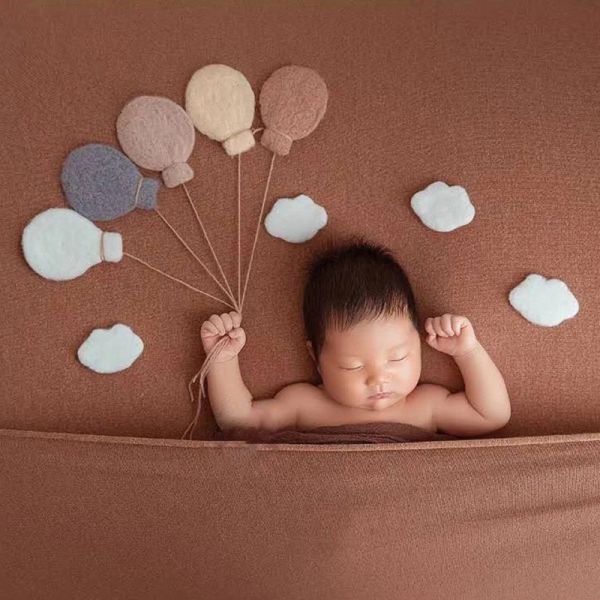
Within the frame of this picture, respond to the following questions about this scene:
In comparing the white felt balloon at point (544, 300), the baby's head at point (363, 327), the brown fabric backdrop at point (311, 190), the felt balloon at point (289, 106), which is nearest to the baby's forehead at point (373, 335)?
the baby's head at point (363, 327)

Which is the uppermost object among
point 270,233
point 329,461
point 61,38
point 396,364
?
point 61,38

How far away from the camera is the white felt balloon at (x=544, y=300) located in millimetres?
1220

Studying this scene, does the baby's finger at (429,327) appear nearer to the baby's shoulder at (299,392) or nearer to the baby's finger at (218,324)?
the baby's shoulder at (299,392)

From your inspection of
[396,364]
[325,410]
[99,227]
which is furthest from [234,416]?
[99,227]

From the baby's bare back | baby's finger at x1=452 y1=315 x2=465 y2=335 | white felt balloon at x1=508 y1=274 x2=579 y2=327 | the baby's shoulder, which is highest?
white felt balloon at x1=508 y1=274 x2=579 y2=327

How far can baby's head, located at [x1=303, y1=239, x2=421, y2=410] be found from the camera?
1.14 m

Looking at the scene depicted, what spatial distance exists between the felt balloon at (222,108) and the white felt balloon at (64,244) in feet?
0.78

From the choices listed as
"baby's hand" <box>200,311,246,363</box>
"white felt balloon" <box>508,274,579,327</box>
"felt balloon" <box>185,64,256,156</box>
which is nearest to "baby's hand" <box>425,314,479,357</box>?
"white felt balloon" <box>508,274,579,327</box>

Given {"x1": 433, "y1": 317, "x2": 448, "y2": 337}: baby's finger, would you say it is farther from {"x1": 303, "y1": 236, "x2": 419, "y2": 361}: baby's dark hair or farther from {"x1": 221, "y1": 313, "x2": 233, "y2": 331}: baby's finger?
{"x1": 221, "y1": 313, "x2": 233, "y2": 331}: baby's finger

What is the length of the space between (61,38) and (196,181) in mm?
342

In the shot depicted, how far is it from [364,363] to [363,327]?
57 mm

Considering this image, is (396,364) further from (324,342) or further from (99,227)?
(99,227)

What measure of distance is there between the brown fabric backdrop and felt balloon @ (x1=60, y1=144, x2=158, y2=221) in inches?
1.2

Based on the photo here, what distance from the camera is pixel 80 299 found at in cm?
123
